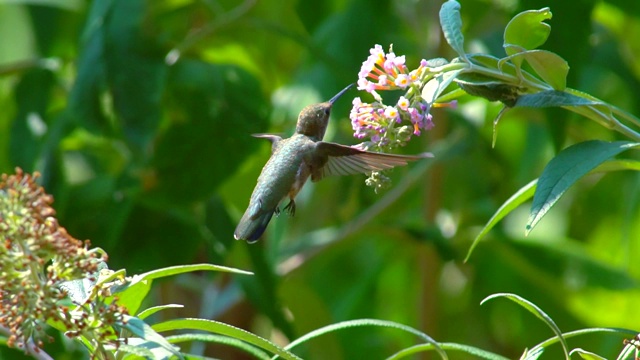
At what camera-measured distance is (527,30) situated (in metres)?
0.91

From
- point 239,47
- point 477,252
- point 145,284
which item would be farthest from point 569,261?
point 145,284

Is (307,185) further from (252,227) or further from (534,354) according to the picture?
(534,354)

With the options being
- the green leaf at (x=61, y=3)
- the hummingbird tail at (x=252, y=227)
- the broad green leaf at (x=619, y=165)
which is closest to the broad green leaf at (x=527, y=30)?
the broad green leaf at (x=619, y=165)

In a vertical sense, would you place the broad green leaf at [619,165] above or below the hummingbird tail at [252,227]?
above

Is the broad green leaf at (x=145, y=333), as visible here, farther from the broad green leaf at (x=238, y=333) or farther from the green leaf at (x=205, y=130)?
the green leaf at (x=205, y=130)

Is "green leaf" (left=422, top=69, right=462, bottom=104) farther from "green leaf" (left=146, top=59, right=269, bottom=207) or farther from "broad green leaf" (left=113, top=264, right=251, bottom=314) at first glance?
"green leaf" (left=146, top=59, right=269, bottom=207)

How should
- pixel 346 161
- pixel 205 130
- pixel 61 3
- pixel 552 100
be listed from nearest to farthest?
pixel 552 100, pixel 346 161, pixel 205 130, pixel 61 3

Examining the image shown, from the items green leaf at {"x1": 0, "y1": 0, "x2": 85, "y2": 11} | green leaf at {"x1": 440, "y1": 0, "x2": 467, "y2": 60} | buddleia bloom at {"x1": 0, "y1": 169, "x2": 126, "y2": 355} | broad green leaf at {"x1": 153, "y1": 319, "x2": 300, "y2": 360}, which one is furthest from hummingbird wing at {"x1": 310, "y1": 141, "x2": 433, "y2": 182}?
green leaf at {"x1": 0, "y1": 0, "x2": 85, "y2": 11}

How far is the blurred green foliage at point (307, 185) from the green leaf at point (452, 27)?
1.77 ft

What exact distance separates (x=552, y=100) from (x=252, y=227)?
450mm

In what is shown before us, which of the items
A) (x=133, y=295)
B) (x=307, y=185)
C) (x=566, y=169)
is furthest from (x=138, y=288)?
(x=307, y=185)

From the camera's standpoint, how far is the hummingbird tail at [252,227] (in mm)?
1161

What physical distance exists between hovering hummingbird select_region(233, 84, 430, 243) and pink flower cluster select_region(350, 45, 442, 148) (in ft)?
0.57

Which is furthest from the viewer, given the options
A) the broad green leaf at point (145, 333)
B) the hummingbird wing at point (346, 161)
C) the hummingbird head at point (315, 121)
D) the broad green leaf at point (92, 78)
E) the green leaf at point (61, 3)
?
the green leaf at point (61, 3)
